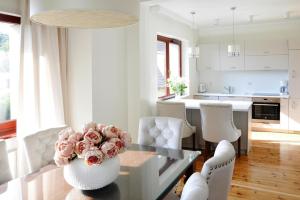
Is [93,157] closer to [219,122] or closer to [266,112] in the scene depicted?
[219,122]

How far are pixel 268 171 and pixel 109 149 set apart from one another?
311cm

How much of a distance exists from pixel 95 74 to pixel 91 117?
21.4 inches

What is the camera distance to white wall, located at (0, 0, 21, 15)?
2.89 metres

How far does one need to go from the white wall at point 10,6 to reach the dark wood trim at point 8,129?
3.84 feet

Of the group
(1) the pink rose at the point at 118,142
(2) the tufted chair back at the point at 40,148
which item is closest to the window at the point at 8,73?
(2) the tufted chair back at the point at 40,148

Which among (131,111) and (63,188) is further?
(131,111)

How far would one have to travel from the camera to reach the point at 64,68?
356 cm

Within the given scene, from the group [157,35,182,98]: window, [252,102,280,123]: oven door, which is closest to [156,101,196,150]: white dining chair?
[157,35,182,98]: window

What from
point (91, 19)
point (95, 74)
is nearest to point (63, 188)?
point (91, 19)

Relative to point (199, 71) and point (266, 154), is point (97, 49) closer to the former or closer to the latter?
point (266, 154)

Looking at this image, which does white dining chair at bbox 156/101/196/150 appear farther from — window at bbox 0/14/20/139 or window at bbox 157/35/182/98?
window at bbox 0/14/20/139

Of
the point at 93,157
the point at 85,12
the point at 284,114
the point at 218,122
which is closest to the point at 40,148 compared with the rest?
the point at 93,157

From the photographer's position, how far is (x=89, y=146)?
5.41ft

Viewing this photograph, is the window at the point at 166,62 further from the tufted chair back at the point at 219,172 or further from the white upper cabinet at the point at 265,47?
the tufted chair back at the point at 219,172
